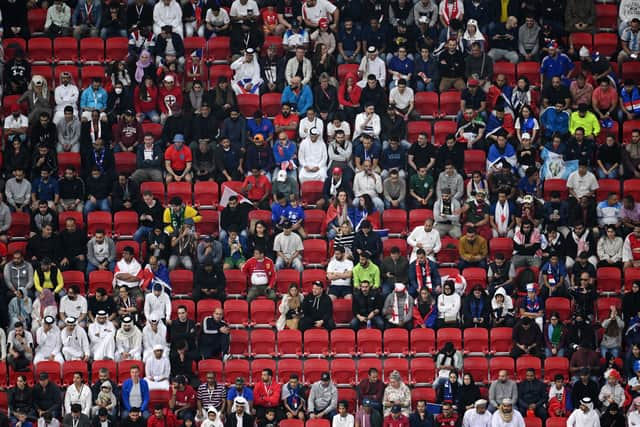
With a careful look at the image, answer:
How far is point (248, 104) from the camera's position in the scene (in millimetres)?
30125

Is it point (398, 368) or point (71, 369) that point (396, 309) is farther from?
point (71, 369)

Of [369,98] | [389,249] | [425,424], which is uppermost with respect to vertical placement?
[369,98]

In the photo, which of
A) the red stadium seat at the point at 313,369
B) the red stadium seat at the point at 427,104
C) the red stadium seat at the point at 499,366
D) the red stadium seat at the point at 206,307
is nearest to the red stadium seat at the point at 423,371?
the red stadium seat at the point at 499,366

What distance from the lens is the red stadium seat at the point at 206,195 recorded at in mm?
28672

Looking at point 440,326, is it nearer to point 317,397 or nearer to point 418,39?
point 317,397

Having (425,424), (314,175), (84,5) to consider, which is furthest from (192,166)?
(425,424)

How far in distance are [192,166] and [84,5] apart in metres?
4.12

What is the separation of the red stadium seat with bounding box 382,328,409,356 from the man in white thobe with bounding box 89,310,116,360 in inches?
161

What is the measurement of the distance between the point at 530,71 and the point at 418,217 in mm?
4067

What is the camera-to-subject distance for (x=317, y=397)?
84.3ft

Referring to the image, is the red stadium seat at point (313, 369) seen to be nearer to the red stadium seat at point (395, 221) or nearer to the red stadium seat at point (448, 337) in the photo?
the red stadium seat at point (448, 337)

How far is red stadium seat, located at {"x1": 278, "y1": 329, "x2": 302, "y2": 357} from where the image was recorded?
87.2 feet

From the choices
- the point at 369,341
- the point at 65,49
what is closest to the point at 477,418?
the point at 369,341

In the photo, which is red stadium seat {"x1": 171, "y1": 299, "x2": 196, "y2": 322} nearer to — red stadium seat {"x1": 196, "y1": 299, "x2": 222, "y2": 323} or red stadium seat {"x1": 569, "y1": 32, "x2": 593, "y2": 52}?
red stadium seat {"x1": 196, "y1": 299, "x2": 222, "y2": 323}
